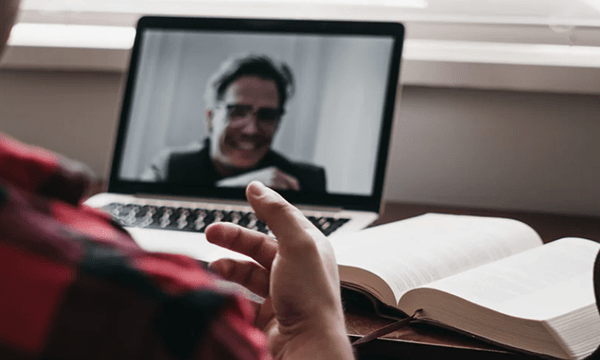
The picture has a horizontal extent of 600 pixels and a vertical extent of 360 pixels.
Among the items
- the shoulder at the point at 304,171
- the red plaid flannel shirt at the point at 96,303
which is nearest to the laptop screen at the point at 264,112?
the shoulder at the point at 304,171

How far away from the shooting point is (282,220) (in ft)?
1.28

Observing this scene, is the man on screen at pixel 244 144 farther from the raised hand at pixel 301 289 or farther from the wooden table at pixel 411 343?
the raised hand at pixel 301 289

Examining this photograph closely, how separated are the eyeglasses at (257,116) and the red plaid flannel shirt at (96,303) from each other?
0.73 meters

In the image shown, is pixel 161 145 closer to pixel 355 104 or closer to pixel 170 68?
pixel 170 68

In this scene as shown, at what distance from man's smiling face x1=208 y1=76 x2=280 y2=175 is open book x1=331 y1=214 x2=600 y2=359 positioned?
0.29m

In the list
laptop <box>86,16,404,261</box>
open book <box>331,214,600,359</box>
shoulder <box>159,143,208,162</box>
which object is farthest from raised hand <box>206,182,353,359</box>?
shoulder <box>159,143,208,162</box>

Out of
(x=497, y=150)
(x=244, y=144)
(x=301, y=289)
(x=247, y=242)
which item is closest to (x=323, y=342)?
(x=301, y=289)

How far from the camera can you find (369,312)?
525 millimetres

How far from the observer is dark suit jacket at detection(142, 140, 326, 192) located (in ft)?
2.91

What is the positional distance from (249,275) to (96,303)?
328 millimetres

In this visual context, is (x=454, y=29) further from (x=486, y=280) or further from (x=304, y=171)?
(x=486, y=280)

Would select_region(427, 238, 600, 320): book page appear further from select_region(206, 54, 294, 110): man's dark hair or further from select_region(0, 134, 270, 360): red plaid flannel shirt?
select_region(206, 54, 294, 110): man's dark hair

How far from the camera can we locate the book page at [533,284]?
0.46 meters

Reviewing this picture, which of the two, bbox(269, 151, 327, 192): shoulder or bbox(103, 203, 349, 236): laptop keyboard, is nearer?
bbox(103, 203, 349, 236): laptop keyboard
